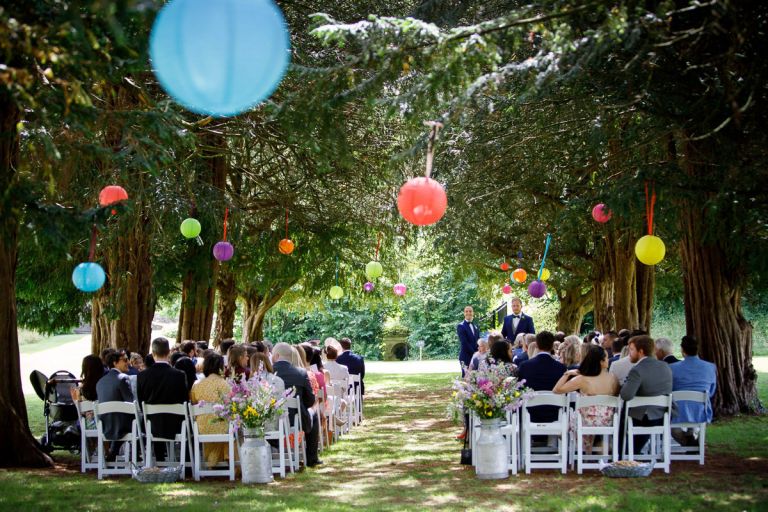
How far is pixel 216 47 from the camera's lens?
498 centimetres

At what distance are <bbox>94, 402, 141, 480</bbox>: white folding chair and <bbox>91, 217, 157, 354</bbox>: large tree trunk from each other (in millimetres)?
6292

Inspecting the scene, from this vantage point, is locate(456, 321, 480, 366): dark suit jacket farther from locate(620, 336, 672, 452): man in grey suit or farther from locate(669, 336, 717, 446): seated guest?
locate(620, 336, 672, 452): man in grey suit

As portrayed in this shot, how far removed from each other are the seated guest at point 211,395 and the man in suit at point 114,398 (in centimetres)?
89

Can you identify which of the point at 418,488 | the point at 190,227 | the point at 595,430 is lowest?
the point at 418,488

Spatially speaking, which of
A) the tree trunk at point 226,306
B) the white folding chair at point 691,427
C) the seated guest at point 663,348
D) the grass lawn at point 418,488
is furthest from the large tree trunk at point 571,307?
the white folding chair at point 691,427

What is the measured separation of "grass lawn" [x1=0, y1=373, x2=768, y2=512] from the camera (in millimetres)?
7953

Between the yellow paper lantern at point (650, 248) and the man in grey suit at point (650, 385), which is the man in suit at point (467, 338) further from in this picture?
the man in grey suit at point (650, 385)

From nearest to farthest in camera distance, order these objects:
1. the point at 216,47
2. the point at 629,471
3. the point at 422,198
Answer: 1. the point at 216,47
2. the point at 422,198
3. the point at 629,471

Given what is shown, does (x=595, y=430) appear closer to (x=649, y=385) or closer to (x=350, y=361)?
(x=649, y=385)

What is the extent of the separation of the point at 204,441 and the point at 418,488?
239 centimetres

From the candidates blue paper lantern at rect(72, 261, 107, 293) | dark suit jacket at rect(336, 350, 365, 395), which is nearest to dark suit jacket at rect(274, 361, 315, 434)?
blue paper lantern at rect(72, 261, 107, 293)

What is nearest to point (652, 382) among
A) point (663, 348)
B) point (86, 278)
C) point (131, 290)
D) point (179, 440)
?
point (663, 348)

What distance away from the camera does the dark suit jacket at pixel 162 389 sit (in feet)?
31.9

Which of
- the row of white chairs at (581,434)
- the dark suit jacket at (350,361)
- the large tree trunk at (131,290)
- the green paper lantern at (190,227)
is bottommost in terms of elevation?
the row of white chairs at (581,434)
